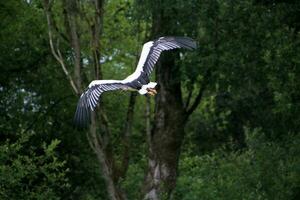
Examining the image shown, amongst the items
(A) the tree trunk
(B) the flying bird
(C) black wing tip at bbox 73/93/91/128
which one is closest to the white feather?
(B) the flying bird

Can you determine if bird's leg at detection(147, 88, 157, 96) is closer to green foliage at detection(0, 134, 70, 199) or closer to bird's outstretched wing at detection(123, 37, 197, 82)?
bird's outstretched wing at detection(123, 37, 197, 82)

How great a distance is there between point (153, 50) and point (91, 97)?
1.82 m

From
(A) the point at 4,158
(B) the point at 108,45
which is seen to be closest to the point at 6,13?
(B) the point at 108,45

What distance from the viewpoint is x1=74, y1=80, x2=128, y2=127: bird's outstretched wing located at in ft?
41.3

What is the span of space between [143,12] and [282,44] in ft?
11.1

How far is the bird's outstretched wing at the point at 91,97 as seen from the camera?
41.3 ft

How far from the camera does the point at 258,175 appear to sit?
16562 millimetres

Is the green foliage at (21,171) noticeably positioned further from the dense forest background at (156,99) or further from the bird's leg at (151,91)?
the bird's leg at (151,91)

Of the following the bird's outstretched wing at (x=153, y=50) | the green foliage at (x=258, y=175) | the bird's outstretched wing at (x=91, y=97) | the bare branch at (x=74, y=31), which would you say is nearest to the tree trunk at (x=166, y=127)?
the bare branch at (x=74, y=31)

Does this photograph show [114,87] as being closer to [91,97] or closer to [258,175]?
[91,97]

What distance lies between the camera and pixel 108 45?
1085 inches

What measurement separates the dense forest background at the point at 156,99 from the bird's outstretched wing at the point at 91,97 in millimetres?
3083

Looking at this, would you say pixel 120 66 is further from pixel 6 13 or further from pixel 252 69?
pixel 252 69

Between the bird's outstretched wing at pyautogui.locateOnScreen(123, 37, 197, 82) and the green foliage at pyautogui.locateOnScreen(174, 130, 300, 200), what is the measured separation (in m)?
2.98
